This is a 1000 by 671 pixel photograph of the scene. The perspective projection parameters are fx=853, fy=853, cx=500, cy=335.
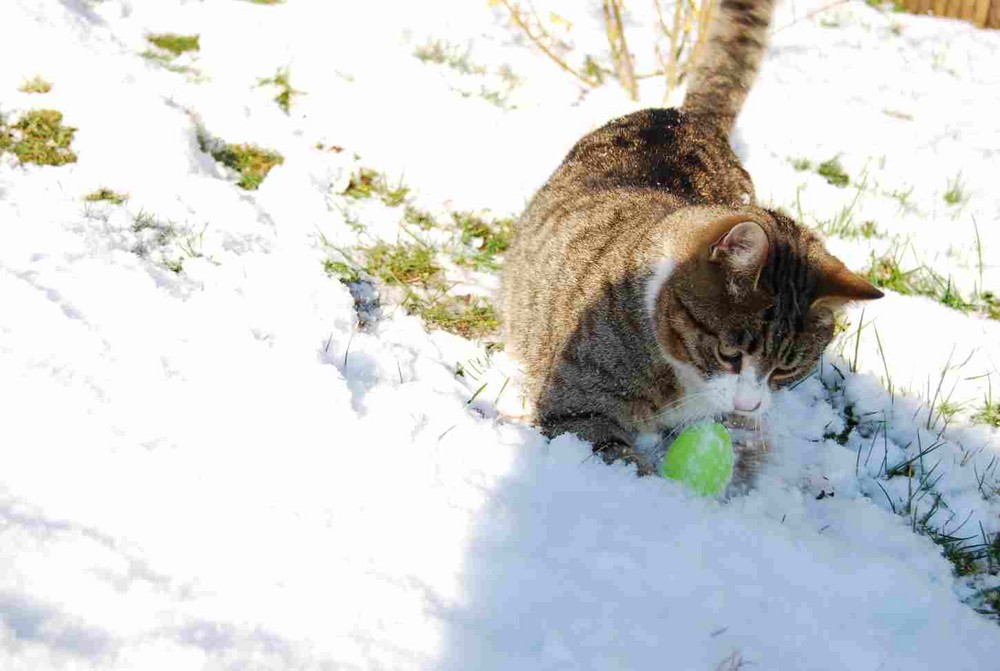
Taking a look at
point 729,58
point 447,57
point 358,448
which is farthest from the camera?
point 447,57

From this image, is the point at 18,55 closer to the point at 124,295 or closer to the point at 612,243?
the point at 124,295

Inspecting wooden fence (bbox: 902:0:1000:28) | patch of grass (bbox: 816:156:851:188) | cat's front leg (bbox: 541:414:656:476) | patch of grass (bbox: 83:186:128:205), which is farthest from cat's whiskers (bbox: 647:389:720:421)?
wooden fence (bbox: 902:0:1000:28)

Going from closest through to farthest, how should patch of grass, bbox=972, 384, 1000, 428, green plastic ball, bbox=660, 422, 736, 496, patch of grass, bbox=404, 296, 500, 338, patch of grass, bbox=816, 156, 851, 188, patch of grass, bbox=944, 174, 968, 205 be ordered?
green plastic ball, bbox=660, 422, 736, 496 < patch of grass, bbox=972, 384, 1000, 428 < patch of grass, bbox=404, 296, 500, 338 < patch of grass, bbox=944, 174, 968, 205 < patch of grass, bbox=816, 156, 851, 188

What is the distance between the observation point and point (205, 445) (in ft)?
6.75

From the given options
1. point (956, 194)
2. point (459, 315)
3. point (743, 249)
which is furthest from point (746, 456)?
point (956, 194)

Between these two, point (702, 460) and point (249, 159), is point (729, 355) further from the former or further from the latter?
point (249, 159)

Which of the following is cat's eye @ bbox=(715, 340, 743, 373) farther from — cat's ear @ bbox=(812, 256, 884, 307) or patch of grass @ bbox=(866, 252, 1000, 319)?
patch of grass @ bbox=(866, 252, 1000, 319)

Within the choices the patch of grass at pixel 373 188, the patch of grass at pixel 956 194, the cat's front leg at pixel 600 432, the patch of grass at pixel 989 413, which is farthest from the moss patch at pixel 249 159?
the patch of grass at pixel 956 194

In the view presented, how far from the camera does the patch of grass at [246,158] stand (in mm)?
3596

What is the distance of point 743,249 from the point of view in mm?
2199

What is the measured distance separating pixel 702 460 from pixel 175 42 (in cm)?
355

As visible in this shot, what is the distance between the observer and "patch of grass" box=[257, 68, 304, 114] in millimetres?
4098

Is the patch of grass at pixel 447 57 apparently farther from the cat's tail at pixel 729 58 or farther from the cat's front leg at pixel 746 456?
the cat's front leg at pixel 746 456

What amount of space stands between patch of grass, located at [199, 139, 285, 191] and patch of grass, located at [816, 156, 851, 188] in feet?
8.72
